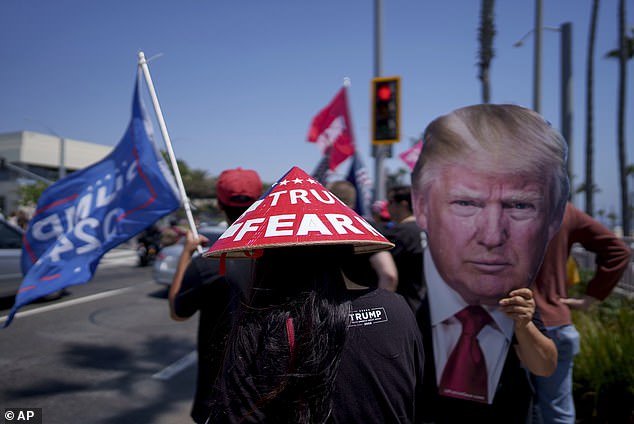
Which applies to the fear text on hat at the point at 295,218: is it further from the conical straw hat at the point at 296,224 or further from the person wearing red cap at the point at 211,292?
the person wearing red cap at the point at 211,292

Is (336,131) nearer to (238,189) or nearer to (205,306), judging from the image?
(238,189)

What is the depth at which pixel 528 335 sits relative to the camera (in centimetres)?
196

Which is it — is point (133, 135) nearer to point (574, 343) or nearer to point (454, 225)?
point (454, 225)

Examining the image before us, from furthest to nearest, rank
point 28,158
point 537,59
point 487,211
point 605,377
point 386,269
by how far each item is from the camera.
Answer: point 28,158, point 537,59, point 605,377, point 386,269, point 487,211

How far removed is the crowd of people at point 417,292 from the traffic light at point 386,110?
4.76 meters

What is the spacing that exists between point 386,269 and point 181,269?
3.95 ft

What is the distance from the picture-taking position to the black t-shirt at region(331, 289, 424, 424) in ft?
4.06

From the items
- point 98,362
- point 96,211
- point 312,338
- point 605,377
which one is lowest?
point 98,362

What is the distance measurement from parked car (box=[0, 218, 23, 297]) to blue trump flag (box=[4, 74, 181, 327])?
16.1 feet

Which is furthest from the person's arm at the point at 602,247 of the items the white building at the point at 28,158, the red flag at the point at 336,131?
the white building at the point at 28,158

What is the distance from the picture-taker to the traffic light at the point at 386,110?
24.1ft

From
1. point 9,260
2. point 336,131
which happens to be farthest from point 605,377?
point 9,260

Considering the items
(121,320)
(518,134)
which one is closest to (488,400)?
(518,134)

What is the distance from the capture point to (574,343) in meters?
2.43
